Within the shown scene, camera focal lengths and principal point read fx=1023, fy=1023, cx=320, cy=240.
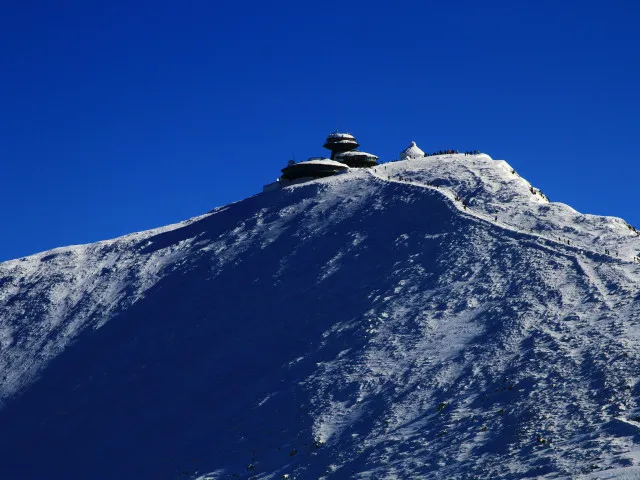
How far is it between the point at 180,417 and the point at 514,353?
17.1 m

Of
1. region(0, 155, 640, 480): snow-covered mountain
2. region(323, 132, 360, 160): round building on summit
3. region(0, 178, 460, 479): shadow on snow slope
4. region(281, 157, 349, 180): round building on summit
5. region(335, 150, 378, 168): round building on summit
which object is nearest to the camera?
region(0, 155, 640, 480): snow-covered mountain

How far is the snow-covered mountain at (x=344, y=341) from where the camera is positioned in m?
40.8

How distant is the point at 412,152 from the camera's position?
269 ft

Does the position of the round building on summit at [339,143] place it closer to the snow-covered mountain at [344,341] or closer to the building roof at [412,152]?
the building roof at [412,152]

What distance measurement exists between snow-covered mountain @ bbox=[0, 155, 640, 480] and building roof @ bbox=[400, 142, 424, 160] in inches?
354

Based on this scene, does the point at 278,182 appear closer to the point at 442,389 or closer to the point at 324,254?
the point at 324,254

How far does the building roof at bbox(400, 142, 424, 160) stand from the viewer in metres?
81.2

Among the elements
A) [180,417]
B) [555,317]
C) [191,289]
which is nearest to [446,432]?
[555,317]

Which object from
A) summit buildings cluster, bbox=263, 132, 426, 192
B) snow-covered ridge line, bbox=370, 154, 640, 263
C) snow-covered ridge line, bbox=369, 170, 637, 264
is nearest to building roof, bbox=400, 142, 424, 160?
summit buildings cluster, bbox=263, 132, 426, 192

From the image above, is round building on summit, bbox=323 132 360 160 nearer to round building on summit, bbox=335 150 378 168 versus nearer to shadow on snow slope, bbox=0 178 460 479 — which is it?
round building on summit, bbox=335 150 378 168

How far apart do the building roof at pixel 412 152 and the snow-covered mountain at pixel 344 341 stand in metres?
8.98

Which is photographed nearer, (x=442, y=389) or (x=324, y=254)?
(x=442, y=389)

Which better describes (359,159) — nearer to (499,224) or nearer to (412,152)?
(412,152)

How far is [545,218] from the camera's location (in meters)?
58.2
